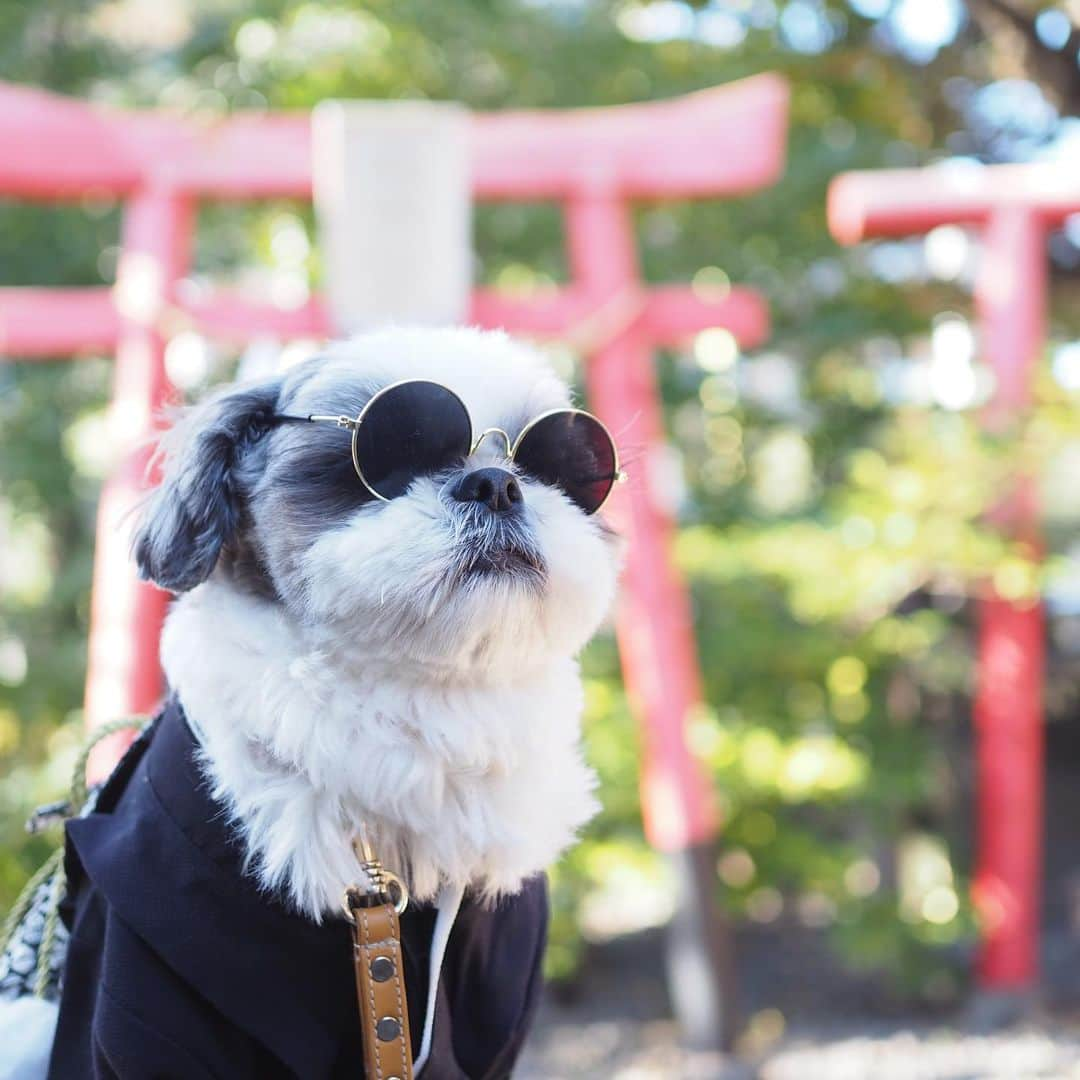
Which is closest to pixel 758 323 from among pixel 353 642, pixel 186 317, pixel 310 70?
pixel 186 317

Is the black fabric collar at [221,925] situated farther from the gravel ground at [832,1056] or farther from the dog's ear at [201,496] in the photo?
the gravel ground at [832,1056]

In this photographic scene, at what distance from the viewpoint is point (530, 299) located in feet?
12.1

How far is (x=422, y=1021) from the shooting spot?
3.96 feet

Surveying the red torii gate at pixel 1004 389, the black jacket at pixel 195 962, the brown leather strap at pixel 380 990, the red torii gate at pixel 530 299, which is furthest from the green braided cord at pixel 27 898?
the red torii gate at pixel 1004 389

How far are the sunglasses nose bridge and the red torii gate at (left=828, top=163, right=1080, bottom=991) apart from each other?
9.28 feet

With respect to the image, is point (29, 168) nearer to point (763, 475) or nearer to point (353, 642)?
point (353, 642)

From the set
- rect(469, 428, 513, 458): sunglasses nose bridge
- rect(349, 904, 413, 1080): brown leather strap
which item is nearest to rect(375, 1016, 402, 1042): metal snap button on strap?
rect(349, 904, 413, 1080): brown leather strap

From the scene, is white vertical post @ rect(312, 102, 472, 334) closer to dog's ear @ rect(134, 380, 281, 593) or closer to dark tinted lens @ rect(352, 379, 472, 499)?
dog's ear @ rect(134, 380, 281, 593)

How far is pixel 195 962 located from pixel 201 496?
0.47 m

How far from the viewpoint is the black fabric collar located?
112 centimetres

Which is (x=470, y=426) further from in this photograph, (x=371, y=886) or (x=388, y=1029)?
(x=388, y=1029)

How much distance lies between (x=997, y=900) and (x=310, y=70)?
3898 mm

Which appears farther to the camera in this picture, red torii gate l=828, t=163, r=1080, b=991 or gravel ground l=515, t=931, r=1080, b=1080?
red torii gate l=828, t=163, r=1080, b=991

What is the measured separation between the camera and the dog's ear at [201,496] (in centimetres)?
122
